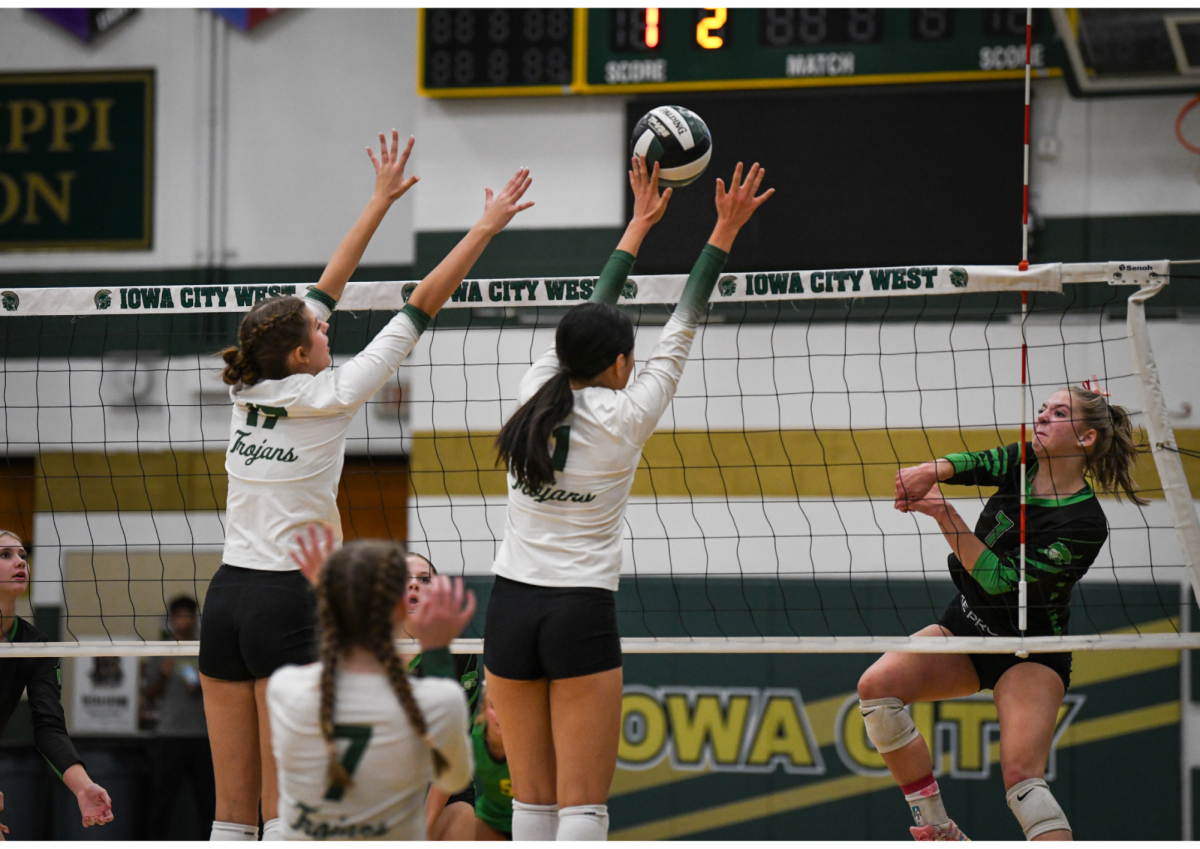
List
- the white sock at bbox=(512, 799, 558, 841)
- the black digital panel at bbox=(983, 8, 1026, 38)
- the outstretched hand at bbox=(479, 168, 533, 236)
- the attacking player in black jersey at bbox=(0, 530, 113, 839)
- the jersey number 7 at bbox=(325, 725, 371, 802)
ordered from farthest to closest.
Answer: the black digital panel at bbox=(983, 8, 1026, 38) → the attacking player in black jersey at bbox=(0, 530, 113, 839) → the outstretched hand at bbox=(479, 168, 533, 236) → the white sock at bbox=(512, 799, 558, 841) → the jersey number 7 at bbox=(325, 725, 371, 802)

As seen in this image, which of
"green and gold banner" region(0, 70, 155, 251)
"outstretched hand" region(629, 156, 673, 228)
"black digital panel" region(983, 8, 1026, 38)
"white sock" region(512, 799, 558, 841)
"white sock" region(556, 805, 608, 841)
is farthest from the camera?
"green and gold banner" region(0, 70, 155, 251)

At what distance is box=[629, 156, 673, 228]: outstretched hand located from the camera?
3074mm

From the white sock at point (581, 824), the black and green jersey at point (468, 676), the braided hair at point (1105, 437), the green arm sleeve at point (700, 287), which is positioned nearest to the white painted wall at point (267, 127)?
the black and green jersey at point (468, 676)

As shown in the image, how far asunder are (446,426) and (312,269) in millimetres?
1862

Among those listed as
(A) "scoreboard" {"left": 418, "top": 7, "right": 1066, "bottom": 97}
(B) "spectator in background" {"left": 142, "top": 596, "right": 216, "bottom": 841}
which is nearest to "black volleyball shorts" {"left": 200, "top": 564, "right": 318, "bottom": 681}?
(B) "spectator in background" {"left": 142, "top": 596, "right": 216, "bottom": 841}

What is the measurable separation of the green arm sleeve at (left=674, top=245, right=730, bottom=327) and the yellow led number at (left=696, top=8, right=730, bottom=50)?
3.90 metres

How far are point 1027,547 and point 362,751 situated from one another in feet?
7.83

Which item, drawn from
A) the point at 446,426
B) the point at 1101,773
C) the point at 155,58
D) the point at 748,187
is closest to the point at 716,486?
the point at 446,426

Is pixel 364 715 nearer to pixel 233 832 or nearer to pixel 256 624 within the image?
pixel 256 624

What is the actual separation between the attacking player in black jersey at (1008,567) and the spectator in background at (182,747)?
15.2ft

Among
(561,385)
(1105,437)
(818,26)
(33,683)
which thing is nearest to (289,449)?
(561,385)

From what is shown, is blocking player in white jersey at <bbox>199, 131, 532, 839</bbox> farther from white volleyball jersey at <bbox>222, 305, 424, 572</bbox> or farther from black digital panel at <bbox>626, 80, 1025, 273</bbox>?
black digital panel at <bbox>626, 80, 1025, 273</bbox>

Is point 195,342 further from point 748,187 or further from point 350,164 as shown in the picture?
point 748,187

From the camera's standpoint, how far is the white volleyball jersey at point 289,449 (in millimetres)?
2988
